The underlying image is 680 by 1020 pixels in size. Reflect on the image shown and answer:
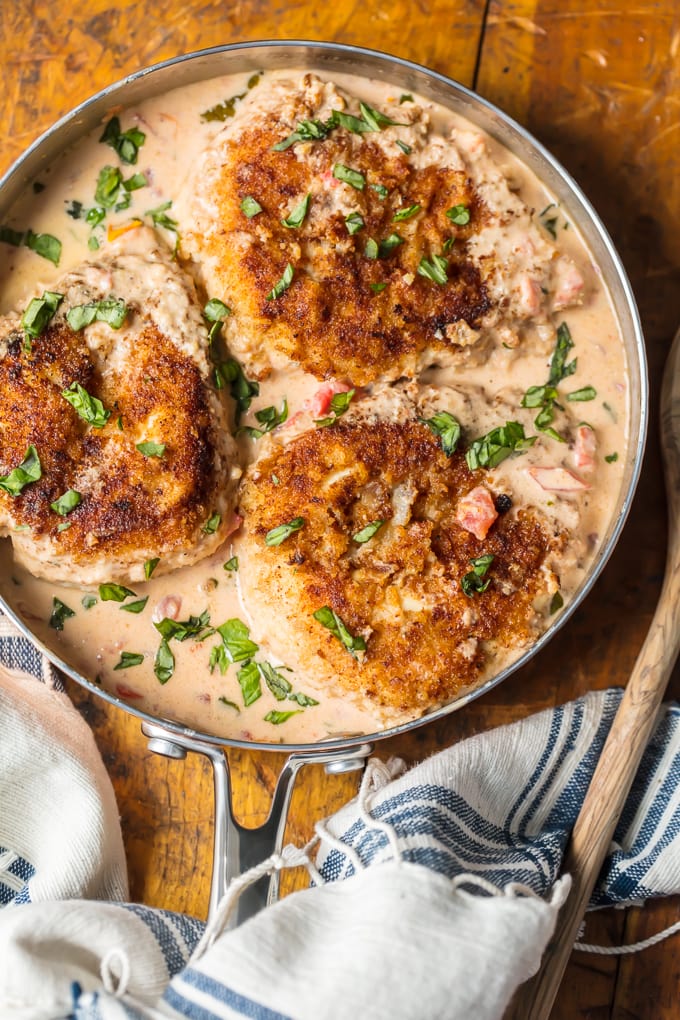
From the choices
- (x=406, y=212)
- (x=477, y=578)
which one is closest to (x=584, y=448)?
(x=477, y=578)

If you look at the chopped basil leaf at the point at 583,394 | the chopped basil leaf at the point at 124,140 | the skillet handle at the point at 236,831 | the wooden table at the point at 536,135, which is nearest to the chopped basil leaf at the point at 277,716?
the skillet handle at the point at 236,831

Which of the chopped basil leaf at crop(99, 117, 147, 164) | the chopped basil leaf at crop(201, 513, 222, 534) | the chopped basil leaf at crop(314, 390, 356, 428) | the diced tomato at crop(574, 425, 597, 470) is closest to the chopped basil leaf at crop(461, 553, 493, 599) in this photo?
the diced tomato at crop(574, 425, 597, 470)

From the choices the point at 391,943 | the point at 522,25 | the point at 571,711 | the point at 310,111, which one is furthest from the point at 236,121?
the point at 391,943

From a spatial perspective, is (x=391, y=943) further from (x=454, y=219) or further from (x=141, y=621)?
(x=454, y=219)

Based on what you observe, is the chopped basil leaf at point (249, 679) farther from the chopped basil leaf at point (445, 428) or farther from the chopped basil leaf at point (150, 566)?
the chopped basil leaf at point (445, 428)

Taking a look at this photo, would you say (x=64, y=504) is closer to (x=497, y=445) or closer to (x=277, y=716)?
(x=277, y=716)
